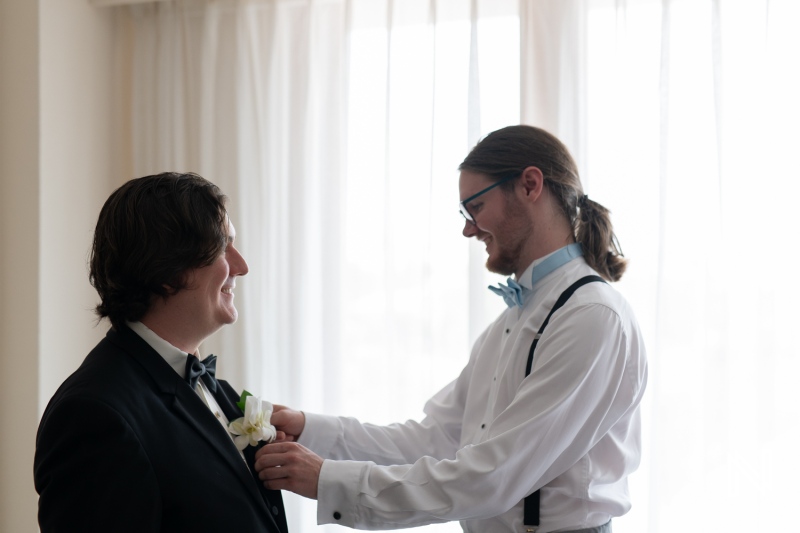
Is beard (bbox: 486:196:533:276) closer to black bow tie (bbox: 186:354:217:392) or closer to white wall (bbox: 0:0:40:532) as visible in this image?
black bow tie (bbox: 186:354:217:392)

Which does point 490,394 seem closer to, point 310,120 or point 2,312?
point 310,120

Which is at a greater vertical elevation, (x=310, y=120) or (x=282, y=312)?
(x=310, y=120)

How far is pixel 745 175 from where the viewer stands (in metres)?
2.87

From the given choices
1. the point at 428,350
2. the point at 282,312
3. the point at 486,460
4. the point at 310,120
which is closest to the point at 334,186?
the point at 310,120

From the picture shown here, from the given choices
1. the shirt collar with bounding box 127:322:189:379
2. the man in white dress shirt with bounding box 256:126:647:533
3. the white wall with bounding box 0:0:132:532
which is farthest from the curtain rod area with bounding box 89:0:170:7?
the shirt collar with bounding box 127:322:189:379

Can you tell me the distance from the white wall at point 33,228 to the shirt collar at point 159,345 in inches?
70.3

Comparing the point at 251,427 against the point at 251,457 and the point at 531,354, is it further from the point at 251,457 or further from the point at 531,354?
the point at 531,354

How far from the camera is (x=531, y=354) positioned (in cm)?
211

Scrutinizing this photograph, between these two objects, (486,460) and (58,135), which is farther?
(58,135)

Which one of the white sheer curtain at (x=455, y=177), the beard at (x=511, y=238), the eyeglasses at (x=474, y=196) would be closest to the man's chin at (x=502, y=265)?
the beard at (x=511, y=238)

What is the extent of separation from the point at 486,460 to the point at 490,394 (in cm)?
34

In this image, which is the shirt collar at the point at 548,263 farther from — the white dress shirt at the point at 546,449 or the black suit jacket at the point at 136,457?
the black suit jacket at the point at 136,457

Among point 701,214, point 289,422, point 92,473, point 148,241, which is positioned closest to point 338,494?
point 289,422

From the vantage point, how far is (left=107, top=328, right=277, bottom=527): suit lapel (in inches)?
65.9
